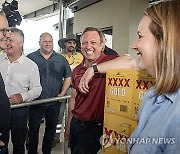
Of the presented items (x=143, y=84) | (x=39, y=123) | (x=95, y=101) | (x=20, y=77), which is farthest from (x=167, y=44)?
(x=39, y=123)

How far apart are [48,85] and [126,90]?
2106 mm

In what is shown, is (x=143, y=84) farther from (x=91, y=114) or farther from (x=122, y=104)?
(x=91, y=114)

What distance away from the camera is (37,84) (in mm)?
2793

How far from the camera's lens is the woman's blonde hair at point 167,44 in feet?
2.73

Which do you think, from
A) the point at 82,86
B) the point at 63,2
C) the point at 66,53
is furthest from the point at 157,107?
the point at 63,2

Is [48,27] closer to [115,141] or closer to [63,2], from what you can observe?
[63,2]

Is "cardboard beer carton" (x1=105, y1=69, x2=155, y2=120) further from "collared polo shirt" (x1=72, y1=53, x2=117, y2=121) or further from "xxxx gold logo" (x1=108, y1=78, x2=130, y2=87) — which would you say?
"collared polo shirt" (x1=72, y1=53, x2=117, y2=121)

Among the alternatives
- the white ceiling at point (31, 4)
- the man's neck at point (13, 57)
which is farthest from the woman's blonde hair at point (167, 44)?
the white ceiling at point (31, 4)

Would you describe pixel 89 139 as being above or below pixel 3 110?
below

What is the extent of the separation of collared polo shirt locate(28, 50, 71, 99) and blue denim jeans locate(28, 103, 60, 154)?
0.21 metres

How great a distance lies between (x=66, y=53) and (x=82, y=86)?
283 centimetres

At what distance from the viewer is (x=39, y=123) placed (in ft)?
10.6

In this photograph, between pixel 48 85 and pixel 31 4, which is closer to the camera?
pixel 48 85

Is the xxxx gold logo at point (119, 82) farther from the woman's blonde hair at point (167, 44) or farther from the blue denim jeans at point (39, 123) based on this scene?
the blue denim jeans at point (39, 123)
